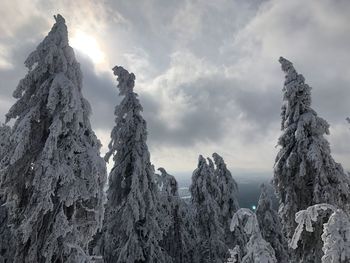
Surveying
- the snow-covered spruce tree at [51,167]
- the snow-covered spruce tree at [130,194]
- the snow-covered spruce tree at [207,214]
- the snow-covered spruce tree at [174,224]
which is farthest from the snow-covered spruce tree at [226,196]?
the snow-covered spruce tree at [51,167]

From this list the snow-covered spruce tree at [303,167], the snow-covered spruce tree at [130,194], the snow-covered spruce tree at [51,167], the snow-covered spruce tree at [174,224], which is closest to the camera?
the snow-covered spruce tree at [51,167]

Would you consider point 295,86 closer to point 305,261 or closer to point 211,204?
point 305,261

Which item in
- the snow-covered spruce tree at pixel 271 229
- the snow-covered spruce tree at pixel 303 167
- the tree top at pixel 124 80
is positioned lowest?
the snow-covered spruce tree at pixel 271 229

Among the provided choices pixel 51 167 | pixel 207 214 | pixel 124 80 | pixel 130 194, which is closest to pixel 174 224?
pixel 207 214

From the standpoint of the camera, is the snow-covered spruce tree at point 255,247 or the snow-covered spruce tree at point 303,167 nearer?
the snow-covered spruce tree at point 255,247

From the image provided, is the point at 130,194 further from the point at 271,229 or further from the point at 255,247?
the point at 271,229

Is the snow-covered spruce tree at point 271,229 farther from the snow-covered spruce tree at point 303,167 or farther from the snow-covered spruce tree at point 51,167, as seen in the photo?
the snow-covered spruce tree at point 51,167
